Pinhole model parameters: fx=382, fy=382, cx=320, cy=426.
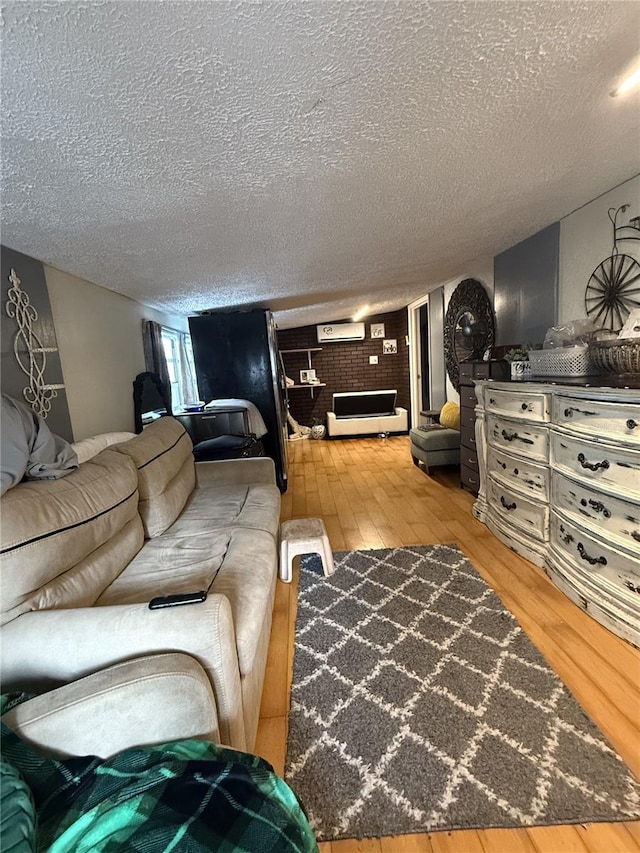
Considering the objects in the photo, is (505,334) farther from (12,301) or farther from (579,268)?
(12,301)

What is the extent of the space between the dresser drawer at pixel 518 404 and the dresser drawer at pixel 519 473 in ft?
0.89

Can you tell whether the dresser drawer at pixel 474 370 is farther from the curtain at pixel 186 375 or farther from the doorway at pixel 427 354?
the curtain at pixel 186 375

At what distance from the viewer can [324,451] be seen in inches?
231

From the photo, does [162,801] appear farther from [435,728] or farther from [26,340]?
[26,340]

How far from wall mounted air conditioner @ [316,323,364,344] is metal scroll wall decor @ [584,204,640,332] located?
4.74m

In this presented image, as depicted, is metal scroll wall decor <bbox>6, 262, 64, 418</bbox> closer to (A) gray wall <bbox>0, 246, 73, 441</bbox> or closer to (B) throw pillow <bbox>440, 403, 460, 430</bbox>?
(A) gray wall <bbox>0, 246, 73, 441</bbox>

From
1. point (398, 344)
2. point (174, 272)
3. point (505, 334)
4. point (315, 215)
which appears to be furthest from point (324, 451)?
point (315, 215)

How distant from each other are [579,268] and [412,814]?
2802 mm

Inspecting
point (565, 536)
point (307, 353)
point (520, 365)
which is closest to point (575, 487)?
point (565, 536)

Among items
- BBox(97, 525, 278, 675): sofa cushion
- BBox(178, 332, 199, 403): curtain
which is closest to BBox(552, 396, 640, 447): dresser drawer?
BBox(97, 525, 278, 675): sofa cushion

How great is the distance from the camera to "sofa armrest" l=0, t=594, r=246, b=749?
102 centimetres

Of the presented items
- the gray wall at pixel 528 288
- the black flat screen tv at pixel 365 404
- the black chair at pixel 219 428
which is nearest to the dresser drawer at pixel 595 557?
the gray wall at pixel 528 288

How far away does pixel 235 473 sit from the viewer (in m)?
2.86

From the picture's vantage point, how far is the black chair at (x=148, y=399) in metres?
3.04
